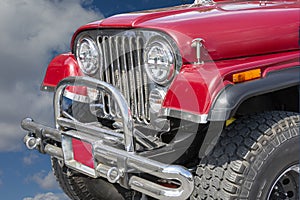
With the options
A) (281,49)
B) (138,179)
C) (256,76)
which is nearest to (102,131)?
(138,179)

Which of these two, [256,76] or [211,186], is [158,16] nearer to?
[256,76]

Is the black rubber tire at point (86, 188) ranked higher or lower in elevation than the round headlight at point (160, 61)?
lower

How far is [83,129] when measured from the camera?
3.42 m

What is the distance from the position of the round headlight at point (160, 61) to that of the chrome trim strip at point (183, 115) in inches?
8.4

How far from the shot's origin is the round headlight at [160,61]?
3.18m

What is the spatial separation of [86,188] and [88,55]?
1252mm

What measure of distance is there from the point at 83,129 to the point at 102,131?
0.21 metres

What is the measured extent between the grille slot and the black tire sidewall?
31.5 inches

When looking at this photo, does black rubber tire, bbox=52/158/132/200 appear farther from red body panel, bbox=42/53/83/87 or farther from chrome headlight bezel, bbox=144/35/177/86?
chrome headlight bezel, bbox=144/35/177/86

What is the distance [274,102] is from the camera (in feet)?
11.9

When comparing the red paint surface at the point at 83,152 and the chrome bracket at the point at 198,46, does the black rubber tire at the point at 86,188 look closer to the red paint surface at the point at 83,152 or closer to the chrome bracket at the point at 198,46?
the red paint surface at the point at 83,152

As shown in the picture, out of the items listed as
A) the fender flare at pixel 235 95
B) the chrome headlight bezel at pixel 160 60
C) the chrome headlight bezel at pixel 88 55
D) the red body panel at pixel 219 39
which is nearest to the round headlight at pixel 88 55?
the chrome headlight bezel at pixel 88 55

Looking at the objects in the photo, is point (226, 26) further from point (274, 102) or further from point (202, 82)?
point (274, 102)

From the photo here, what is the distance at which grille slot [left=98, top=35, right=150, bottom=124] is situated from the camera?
3375mm
